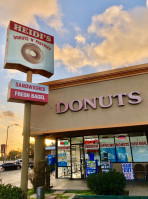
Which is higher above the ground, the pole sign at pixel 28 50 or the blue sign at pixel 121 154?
the pole sign at pixel 28 50

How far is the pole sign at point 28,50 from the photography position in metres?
11.6

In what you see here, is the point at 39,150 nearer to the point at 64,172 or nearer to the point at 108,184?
the point at 64,172

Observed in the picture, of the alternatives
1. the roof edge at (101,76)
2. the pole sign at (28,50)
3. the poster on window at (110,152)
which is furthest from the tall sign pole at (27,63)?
the poster on window at (110,152)

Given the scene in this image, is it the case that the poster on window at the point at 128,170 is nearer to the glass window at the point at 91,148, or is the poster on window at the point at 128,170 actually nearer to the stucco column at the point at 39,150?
the glass window at the point at 91,148

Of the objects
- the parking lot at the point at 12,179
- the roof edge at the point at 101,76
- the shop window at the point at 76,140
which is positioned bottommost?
the parking lot at the point at 12,179

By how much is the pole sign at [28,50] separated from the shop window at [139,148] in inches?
351

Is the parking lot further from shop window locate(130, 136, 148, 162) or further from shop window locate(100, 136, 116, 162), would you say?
shop window locate(130, 136, 148, 162)

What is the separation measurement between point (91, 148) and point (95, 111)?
17.0ft

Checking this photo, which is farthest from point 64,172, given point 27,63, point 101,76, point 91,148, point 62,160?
point 27,63

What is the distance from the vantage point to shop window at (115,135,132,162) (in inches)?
549

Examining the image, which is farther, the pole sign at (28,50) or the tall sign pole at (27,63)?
the pole sign at (28,50)

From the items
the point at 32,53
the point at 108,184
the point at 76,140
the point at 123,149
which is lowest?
the point at 108,184

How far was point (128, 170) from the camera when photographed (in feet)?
44.9

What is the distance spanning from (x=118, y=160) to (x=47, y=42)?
11333 millimetres
